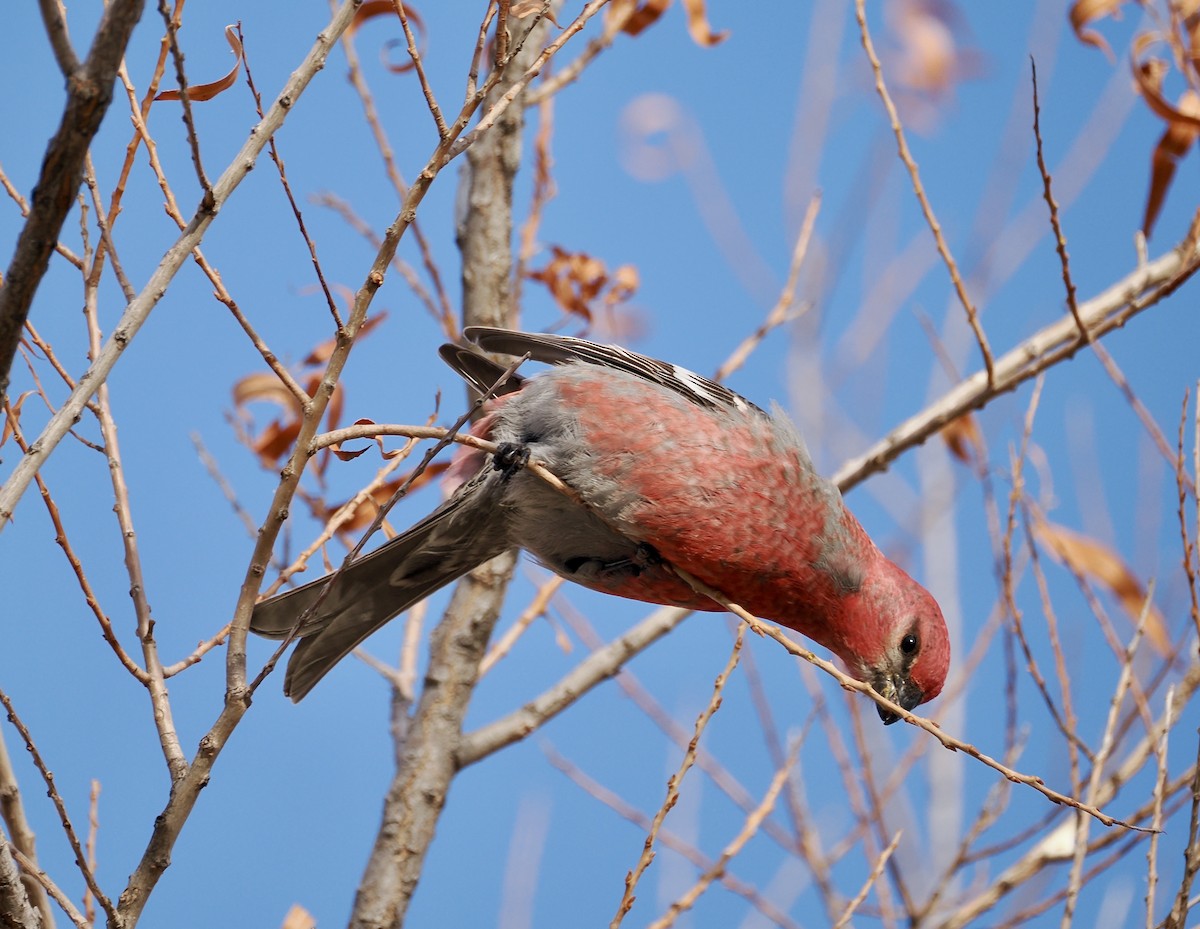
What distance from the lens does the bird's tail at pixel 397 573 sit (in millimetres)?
3078

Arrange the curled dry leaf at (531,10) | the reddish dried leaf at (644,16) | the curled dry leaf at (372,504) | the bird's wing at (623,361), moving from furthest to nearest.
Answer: the reddish dried leaf at (644,16) → the bird's wing at (623,361) → the curled dry leaf at (372,504) → the curled dry leaf at (531,10)

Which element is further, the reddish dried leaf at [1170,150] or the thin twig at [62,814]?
the reddish dried leaf at [1170,150]

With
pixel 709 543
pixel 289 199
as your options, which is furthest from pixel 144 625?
pixel 709 543

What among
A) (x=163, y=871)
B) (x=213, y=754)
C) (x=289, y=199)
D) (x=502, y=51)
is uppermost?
(x=502, y=51)

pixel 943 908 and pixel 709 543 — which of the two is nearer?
pixel 709 543

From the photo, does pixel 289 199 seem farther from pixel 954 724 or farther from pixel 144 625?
pixel 954 724

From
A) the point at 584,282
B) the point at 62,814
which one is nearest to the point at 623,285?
the point at 584,282

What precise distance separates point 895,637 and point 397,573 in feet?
4.38

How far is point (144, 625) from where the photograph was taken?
2.04 meters

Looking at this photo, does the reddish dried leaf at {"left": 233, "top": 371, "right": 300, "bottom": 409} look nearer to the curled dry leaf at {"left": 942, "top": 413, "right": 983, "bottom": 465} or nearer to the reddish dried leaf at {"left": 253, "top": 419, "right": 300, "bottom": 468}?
the reddish dried leaf at {"left": 253, "top": 419, "right": 300, "bottom": 468}

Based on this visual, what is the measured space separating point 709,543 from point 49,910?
5.16ft

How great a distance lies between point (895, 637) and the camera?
10.1 feet

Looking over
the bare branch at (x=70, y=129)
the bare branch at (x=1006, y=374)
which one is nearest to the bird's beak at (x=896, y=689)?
the bare branch at (x=1006, y=374)

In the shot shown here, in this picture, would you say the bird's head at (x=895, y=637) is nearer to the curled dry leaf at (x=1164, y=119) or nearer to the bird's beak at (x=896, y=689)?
the bird's beak at (x=896, y=689)
